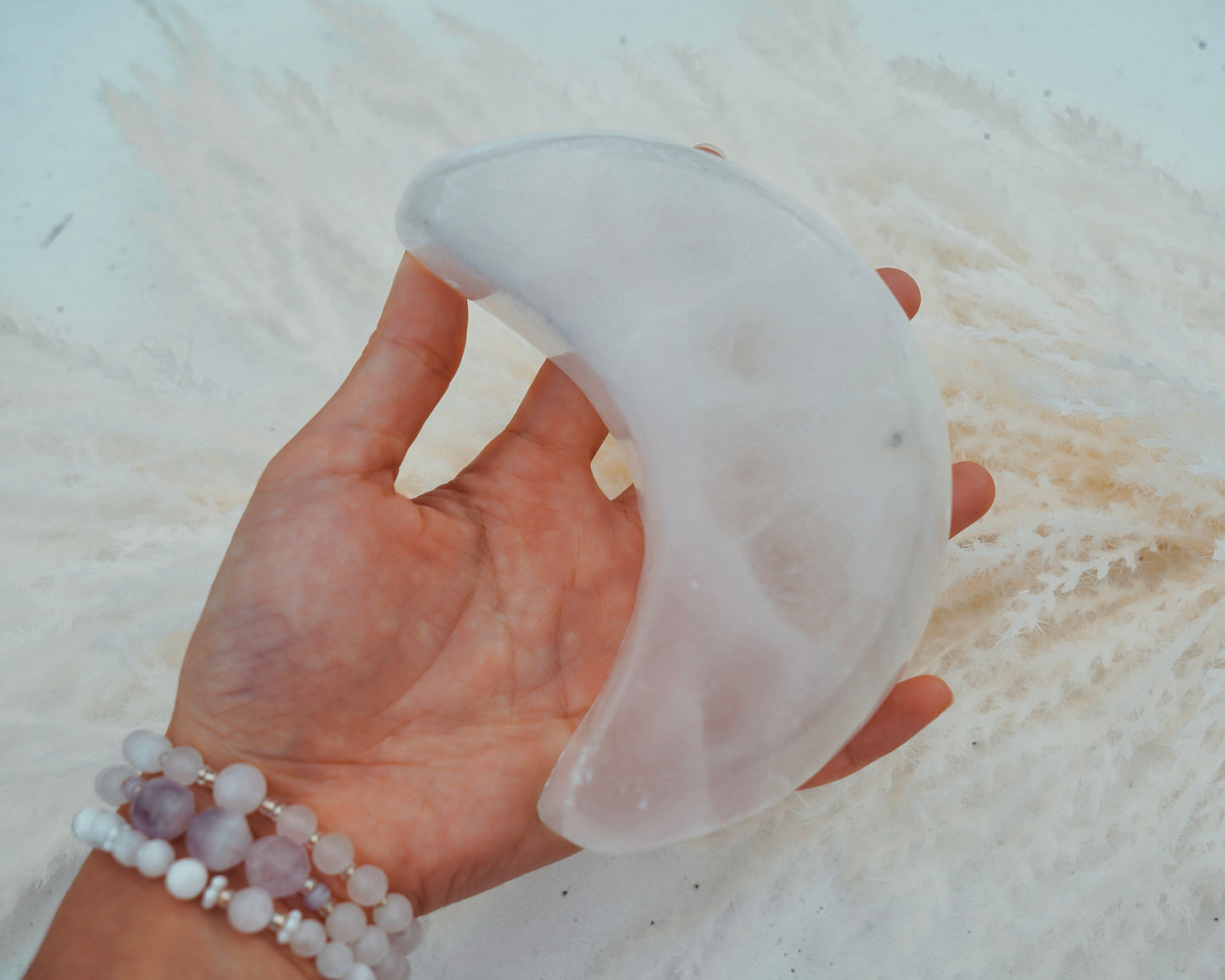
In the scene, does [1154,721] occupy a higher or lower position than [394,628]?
higher

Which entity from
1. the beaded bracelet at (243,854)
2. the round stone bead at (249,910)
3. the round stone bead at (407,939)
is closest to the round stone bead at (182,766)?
the beaded bracelet at (243,854)

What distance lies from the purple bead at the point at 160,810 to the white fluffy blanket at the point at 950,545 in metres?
0.29

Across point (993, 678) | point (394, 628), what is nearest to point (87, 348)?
point (394, 628)

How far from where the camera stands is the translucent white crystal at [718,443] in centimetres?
90

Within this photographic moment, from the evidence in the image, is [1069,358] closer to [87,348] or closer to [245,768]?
[245,768]

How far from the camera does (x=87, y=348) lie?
1.36m

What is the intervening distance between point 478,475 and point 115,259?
736 mm

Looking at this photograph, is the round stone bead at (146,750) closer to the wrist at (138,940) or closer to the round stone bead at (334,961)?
the wrist at (138,940)

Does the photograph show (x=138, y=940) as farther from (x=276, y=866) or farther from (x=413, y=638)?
(x=413, y=638)

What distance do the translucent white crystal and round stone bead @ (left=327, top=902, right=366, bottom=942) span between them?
176 mm


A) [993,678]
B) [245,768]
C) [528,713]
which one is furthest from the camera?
[993,678]

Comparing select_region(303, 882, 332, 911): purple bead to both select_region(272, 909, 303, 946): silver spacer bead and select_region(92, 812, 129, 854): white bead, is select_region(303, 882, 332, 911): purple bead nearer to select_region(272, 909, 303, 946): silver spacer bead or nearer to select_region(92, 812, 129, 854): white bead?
select_region(272, 909, 303, 946): silver spacer bead

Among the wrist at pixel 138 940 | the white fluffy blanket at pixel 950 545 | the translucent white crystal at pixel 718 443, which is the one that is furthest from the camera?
the white fluffy blanket at pixel 950 545

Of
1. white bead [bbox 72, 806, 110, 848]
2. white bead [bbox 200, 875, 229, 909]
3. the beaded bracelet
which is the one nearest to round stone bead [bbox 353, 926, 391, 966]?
the beaded bracelet
